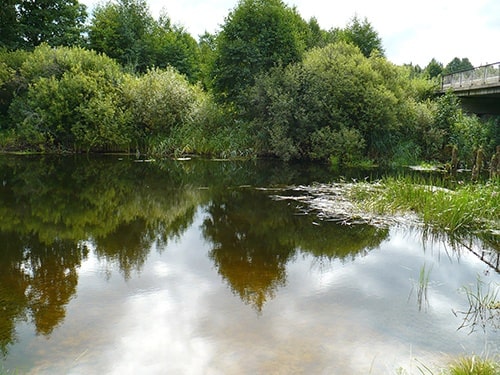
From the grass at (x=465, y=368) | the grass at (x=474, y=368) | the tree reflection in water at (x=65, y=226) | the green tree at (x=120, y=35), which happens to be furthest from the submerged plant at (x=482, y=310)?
the green tree at (x=120, y=35)

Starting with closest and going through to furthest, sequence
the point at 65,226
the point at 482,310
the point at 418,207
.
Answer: the point at 482,310
the point at 65,226
the point at 418,207

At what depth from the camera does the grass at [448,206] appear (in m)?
9.22

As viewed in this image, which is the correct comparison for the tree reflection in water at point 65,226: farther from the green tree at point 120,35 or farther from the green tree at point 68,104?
the green tree at point 120,35

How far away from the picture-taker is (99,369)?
3.96m

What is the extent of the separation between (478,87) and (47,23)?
35301mm

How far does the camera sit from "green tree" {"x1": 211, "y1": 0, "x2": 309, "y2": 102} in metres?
27.8

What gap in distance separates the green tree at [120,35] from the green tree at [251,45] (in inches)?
767

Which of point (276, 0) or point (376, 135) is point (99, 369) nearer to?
point (376, 135)

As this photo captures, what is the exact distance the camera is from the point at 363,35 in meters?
47.5

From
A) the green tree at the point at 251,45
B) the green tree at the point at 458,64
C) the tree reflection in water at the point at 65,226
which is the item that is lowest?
the tree reflection in water at the point at 65,226

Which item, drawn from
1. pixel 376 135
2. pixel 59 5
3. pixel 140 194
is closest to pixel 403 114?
pixel 376 135

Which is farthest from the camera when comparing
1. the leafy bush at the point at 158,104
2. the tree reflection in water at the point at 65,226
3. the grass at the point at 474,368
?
the leafy bush at the point at 158,104

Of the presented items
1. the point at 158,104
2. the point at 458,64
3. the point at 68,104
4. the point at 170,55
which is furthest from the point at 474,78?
the point at 458,64

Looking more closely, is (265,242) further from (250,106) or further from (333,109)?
(250,106)
